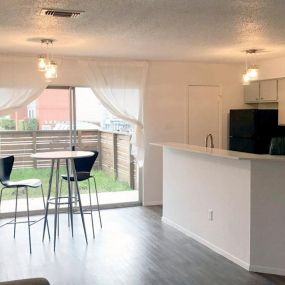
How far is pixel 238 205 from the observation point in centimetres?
416

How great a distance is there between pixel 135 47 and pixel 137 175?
7.69 feet

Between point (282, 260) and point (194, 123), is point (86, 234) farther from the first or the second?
point (194, 123)

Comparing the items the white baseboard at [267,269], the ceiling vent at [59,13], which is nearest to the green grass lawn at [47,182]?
the ceiling vent at [59,13]

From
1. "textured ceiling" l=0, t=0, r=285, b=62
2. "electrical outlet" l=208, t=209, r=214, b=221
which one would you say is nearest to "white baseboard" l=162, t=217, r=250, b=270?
"electrical outlet" l=208, t=209, r=214, b=221

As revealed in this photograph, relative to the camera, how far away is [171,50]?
5719 millimetres

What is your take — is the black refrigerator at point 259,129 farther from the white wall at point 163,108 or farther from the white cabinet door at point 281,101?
the white wall at point 163,108

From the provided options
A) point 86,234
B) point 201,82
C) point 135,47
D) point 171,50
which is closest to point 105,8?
point 135,47

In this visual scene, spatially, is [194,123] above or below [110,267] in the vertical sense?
above

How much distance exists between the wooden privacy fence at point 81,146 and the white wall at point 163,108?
1.22 feet

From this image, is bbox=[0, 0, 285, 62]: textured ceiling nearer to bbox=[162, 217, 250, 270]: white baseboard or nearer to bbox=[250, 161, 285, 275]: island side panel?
bbox=[250, 161, 285, 275]: island side panel

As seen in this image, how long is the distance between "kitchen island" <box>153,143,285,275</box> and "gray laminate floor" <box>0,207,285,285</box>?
0.15 metres

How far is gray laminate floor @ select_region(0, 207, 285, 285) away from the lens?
3.80 meters

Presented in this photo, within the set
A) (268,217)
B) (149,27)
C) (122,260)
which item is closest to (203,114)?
(149,27)

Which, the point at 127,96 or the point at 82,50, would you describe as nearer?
the point at 82,50
